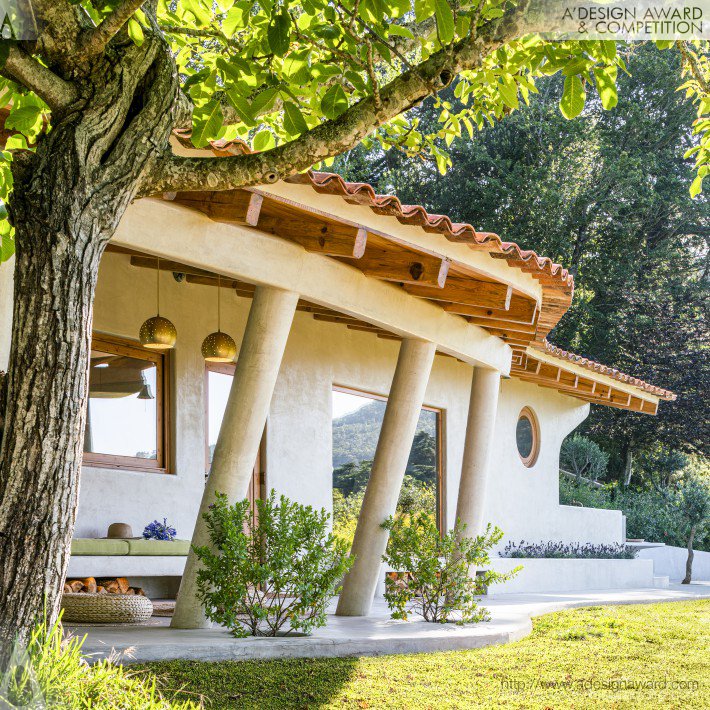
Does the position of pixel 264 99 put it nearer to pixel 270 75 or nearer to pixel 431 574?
pixel 270 75

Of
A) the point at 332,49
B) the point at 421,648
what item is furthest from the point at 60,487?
the point at 421,648

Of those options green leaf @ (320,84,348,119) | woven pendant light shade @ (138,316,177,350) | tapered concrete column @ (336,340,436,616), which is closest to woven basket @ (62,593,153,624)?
tapered concrete column @ (336,340,436,616)

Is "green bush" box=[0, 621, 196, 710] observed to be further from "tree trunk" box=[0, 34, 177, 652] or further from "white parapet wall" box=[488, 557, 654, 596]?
"white parapet wall" box=[488, 557, 654, 596]

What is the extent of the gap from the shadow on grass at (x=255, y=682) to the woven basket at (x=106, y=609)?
73.5 inches

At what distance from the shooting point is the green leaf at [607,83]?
4504mm

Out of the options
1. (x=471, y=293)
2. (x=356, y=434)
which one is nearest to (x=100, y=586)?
(x=356, y=434)

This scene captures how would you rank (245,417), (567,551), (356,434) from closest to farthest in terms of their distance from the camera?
(245,417), (356,434), (567,551)

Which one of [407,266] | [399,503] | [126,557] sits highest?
[407,266]

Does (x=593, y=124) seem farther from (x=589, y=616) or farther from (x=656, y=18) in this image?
(x=656, y=18)

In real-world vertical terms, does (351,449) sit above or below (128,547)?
above

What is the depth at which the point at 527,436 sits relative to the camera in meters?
16.1

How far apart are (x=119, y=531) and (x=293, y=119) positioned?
19.5 ft

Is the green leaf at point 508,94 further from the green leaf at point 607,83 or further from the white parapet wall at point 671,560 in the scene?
the white parapet wall at point 671,560

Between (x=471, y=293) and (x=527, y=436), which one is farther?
(x=527, y=436)
